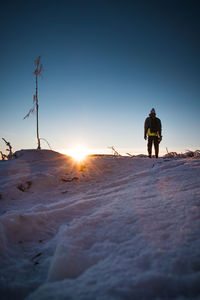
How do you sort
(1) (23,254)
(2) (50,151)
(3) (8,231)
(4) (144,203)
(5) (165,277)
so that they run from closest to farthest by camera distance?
(5) (165,277) < (1) (23,254) < (3) (8,231) < (4) (144,203) < (2) (50,151)

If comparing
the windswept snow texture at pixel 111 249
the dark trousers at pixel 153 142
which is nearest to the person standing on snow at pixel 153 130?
the dark trousers at pixel 153 142

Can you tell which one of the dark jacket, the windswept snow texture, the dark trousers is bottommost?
the windswept snow texture

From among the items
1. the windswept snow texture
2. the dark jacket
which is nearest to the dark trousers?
the dark jacket

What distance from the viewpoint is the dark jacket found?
5866mm

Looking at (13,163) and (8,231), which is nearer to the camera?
(8,231)

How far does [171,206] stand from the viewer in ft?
3.78

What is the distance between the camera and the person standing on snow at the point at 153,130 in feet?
18.9

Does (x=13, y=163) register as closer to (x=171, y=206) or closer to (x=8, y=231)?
(x=8, y=231)

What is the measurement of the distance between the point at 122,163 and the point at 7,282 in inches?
115

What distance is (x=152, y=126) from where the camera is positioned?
589 cm

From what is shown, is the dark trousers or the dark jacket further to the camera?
the dark jacket

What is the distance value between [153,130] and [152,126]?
16 cm

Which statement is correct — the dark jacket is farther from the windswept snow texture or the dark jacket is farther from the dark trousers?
the windswept snow texture

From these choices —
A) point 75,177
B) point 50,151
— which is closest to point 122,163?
point 75,177
